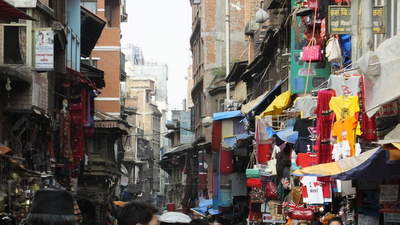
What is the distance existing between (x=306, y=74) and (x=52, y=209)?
2146 centimetres

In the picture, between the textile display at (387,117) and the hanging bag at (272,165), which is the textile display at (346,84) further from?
the hanging bag at (272,165)

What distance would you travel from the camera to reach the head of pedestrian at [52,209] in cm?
566

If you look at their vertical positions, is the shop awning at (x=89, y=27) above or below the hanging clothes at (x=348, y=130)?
above

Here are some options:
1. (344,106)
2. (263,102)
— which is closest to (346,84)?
(344,106)

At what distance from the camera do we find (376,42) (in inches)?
A: 701

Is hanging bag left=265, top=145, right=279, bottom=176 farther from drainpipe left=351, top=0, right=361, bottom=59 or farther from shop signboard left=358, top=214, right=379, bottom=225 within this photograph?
shop signboard left=358, top=214, right=379, bottom=225

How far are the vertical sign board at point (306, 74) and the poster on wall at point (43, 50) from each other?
6.81 metres

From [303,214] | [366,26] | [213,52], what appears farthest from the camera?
[213,52]

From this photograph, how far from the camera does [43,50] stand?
27.4 metres

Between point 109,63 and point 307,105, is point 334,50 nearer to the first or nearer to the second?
point 307,105

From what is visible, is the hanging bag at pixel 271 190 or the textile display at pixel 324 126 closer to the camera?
the textile display at pixel 324 126

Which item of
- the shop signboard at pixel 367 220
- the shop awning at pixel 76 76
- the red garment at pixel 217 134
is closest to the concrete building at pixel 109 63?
the red garment at pixel 217 134

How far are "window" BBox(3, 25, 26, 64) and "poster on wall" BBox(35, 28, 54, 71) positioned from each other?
45cm

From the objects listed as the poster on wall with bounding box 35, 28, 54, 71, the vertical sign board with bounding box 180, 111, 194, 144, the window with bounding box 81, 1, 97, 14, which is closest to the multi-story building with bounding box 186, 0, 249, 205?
the window with bounding box 81, 1, 97, 14
